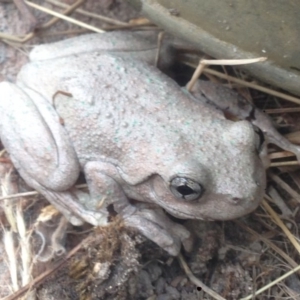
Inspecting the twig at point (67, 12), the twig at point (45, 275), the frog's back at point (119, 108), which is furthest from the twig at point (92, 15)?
the twig at point (45, 275)

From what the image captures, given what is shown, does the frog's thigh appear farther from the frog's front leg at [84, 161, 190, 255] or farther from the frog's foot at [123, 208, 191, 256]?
the frog's foot at [123, 208, 191, 256]

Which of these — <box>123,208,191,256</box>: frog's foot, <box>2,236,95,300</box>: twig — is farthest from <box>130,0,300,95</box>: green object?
<box>2,236,95,300</box>: twig

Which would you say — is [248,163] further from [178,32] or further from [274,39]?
[178,32]

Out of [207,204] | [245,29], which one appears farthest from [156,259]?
[245,29]

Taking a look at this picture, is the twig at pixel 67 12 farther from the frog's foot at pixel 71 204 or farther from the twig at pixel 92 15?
the frog's foot at pixel 71 204

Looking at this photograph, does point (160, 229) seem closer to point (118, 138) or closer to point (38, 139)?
point (118, 138)

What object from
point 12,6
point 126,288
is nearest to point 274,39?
point 126,288
